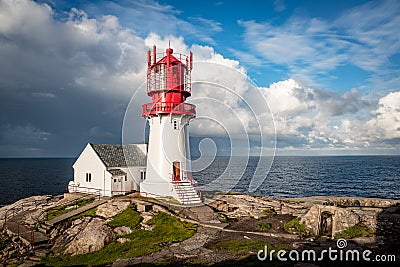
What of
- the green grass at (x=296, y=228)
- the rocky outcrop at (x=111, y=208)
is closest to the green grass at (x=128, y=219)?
the rocky outcrop at (x=111, y=208)

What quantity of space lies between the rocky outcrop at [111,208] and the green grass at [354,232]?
14.8 meters

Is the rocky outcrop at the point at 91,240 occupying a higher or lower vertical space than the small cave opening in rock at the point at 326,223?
lower

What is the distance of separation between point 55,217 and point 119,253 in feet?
29.4

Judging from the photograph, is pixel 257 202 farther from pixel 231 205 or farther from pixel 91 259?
pixel 91 259

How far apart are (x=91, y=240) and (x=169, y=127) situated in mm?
11549

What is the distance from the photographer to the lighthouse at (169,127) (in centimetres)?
2481

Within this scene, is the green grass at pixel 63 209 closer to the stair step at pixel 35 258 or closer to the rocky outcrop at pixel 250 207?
the stair step at pixel 35 258

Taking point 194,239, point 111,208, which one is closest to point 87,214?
point 111,208

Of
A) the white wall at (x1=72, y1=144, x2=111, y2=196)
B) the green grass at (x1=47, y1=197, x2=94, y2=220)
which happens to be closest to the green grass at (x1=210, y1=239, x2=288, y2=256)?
the green grass at (x1=47, y1=197, x2=94, y2=220)

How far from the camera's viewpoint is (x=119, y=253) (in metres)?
15.7

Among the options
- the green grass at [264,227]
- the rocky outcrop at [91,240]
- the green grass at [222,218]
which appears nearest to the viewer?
the rocky outcrop at [91,240]

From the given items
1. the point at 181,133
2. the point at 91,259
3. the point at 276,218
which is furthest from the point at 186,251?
the point at 181,133

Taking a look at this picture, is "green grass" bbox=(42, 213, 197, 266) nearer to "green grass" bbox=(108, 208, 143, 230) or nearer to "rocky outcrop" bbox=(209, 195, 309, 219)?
"green grass" bbox=(108, 208, 143, 230)

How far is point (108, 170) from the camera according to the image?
89.2ft
